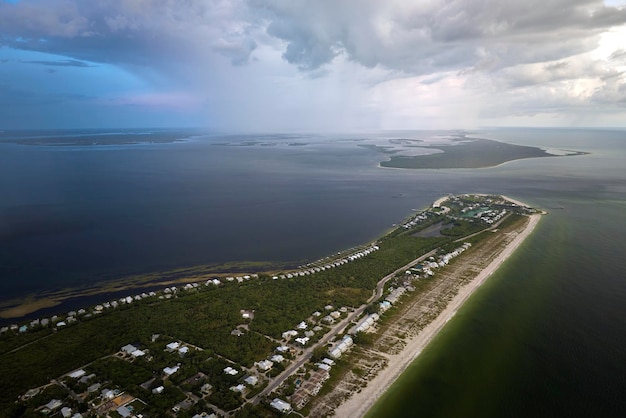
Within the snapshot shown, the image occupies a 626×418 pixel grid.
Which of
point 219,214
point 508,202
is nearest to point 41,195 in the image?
point 219,214

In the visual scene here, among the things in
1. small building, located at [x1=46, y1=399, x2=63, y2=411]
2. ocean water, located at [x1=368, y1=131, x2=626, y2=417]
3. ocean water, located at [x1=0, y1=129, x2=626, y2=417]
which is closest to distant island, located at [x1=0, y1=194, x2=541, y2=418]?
small building, located at [x1=46, y1=399, x2=63, y2=411]

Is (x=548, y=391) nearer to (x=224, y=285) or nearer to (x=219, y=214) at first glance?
(x=224, y=285)

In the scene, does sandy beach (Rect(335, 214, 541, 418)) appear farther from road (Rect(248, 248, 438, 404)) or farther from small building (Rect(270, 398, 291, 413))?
road (Rect(248, 248, 438, 404))

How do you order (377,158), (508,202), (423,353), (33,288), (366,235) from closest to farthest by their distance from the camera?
(423,353), (33,288), (366,235), (508,202), (377,158)

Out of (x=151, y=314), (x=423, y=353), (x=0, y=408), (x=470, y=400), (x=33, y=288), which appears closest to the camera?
(x=0, y=408)

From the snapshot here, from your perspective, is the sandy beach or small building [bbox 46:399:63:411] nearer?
small building [bbox 46:399:63:411]

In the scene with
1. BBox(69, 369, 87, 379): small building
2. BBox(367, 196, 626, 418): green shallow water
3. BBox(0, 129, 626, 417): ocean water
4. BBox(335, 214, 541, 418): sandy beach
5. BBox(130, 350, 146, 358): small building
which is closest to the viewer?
BBox(335, 214, 541, 418): sandy beach
